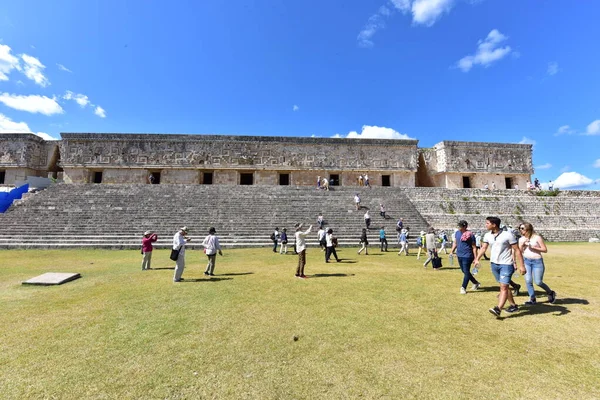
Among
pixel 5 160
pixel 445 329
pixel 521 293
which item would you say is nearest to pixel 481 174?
pixel 521 293

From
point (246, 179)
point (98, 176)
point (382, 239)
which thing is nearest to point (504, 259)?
point (382, 239)

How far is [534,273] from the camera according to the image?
4.93 meters

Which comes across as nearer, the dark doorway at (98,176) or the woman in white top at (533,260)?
the woman in white top at (533,260)

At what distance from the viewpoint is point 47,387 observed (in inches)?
103

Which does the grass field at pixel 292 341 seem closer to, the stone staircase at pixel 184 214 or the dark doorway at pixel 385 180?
the stone staircase at pixel 184 214

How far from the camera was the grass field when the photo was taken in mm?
2613

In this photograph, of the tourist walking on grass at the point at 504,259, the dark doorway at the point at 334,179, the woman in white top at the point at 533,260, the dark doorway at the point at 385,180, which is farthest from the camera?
the dark doorway at the point at 385,180

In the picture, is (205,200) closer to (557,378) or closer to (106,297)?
(106,297)

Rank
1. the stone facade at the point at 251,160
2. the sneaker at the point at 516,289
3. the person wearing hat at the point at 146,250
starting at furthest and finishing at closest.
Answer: the stone facade at the point at 251,160, the person wearing hat at the point at 146,250, the sneaker at the point at 516,289

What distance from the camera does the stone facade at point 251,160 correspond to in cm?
2445

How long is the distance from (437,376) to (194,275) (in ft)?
20.2

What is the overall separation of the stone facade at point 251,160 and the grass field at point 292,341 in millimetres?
19733

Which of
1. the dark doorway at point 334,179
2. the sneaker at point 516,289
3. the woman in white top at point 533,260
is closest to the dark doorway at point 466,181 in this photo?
the dark doorway at point 334,179

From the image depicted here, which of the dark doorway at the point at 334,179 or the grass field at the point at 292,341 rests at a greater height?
the dark doorway at the point at 334,179
